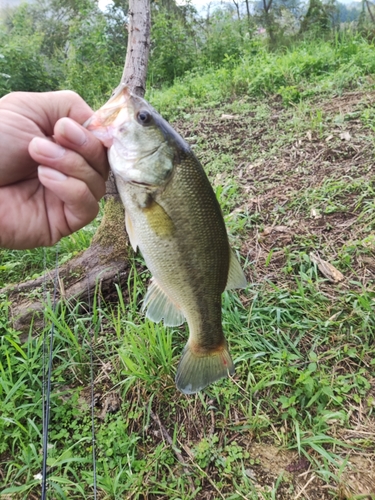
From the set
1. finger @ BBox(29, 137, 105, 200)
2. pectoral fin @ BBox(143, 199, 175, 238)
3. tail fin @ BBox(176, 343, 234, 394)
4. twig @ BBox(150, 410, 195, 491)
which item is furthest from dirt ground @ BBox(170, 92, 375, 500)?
finger @ BBox(29, 137, 105, 200)

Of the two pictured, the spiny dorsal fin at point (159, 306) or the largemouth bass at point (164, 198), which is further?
the spiny dorsal fin at point (159, 306)

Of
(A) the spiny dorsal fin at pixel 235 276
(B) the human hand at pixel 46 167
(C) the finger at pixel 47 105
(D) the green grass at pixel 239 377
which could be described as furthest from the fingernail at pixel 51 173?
(D) the green grass at pixel 239 377

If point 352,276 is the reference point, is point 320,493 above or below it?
below

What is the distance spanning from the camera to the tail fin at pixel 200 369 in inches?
64.7

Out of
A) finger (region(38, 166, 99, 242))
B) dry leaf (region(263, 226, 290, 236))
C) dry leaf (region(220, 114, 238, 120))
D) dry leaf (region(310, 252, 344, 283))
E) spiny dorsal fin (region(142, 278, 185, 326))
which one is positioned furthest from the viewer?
dry leaf (region(220, 114, 238, 120))

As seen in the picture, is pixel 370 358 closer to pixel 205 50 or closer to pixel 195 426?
pixel 195 426

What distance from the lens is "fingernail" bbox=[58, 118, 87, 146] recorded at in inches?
49.3

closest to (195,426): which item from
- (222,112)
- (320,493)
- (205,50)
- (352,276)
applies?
(320,493)

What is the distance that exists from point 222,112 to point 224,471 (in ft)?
17.7

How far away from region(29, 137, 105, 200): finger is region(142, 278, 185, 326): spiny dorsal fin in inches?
20.4

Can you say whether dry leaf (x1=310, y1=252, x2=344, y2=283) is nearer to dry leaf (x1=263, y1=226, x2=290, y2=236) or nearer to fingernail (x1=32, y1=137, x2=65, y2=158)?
dry leaf (x1=263, y1=226, x2=290, y2=236)

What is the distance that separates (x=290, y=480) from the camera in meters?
1.98

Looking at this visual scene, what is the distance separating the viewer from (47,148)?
129 centimetres

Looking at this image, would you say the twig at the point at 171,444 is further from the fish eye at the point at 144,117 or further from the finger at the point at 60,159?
the fish eye at the point at 144,117
